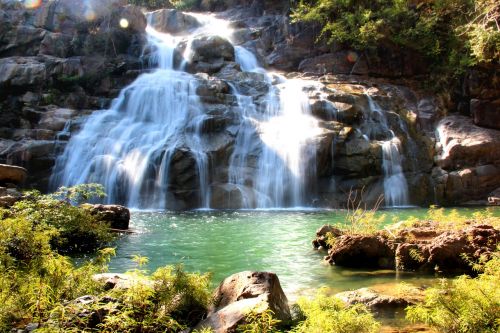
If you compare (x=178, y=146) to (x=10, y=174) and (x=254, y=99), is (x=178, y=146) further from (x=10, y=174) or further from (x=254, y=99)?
(x=10, y=174)

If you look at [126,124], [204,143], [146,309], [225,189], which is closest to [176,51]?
[126,124]

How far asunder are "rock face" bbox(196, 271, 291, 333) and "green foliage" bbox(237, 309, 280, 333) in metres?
0.06

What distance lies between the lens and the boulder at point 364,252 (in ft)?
30.0

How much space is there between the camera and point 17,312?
4.56m

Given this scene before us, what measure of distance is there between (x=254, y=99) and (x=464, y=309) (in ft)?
74.7

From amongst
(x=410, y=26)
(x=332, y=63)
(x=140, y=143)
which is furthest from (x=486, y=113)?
(x=140, y=143)

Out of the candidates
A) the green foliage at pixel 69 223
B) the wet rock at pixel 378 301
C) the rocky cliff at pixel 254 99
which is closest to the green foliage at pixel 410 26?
the rocky cliff at pixel 254 99

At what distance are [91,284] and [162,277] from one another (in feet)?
2.82

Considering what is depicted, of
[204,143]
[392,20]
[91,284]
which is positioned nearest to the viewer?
[91,284]

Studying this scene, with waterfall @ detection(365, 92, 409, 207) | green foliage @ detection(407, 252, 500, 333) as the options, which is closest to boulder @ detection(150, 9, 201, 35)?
waterfall @ detection(365, 92, 409, 207)

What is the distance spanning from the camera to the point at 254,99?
26.4m

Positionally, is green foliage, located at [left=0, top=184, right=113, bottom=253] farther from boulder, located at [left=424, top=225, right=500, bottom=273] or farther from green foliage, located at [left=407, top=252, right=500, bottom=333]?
green foliage, located at [left=407, top=252, right=500, bottom=333]

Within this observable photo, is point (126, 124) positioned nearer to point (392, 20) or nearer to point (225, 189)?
point (225, 189)

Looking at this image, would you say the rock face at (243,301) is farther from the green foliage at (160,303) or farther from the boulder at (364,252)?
the boulder at (364,252)
